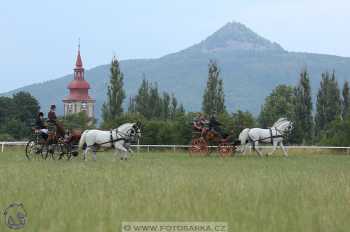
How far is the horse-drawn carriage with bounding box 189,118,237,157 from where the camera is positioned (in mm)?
28516

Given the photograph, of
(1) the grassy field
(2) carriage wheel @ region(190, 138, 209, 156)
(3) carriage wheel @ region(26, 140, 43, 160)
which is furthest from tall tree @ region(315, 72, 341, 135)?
(1) the grassy field

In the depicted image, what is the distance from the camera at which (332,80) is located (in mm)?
69688

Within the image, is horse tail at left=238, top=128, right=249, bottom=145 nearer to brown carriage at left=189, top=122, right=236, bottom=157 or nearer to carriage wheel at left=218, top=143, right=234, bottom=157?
brown carriage at left=189, top=122, right=236, bottom=157

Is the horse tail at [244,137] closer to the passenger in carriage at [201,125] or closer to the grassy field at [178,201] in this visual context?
the passenger in carriage at [201,125]

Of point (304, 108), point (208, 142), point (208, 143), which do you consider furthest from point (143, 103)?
point (208, 142)

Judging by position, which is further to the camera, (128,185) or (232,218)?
(128,185)

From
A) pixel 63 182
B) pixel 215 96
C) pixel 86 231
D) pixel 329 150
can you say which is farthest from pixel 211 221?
pixel 215 96

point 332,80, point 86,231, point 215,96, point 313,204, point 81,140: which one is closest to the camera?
point 86,231

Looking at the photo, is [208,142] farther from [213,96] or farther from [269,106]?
[269,106]

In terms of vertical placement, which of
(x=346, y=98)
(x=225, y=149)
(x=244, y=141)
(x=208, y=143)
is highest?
(x=346, y=98)

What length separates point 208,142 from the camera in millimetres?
29000

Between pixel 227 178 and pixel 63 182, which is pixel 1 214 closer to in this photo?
pixel 63 182

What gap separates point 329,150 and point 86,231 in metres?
30.5

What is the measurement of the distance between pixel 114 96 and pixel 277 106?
1688cm
